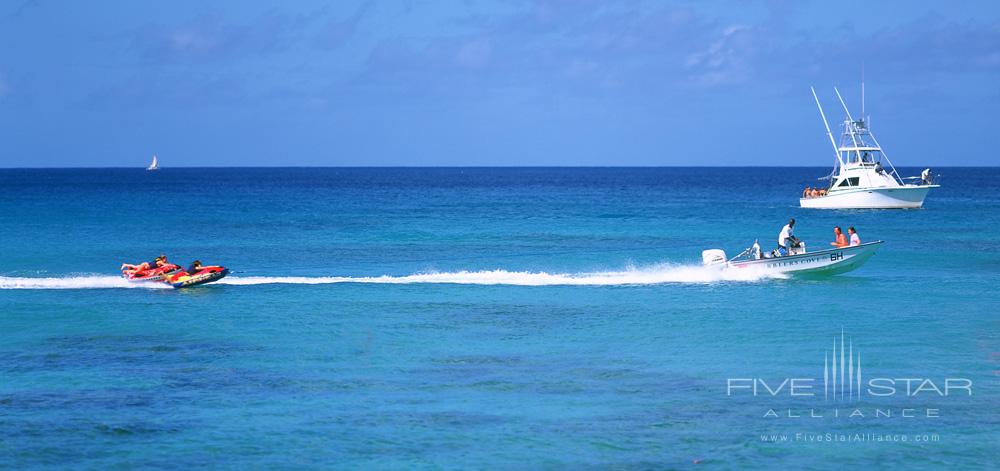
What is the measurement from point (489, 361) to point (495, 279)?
44.5 feet

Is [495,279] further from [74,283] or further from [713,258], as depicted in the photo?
[74,283]

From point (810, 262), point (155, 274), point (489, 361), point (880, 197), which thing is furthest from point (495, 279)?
Result: point (880, 197)

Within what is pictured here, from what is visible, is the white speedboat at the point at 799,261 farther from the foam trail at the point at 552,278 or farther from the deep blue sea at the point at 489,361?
the deep blue sea at the point at 489,361

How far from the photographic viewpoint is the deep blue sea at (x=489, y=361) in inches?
653

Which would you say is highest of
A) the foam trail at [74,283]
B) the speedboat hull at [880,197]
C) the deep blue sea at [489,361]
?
the speedboat hull at [880,197]

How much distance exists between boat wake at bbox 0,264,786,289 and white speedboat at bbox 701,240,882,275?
22 centimetres

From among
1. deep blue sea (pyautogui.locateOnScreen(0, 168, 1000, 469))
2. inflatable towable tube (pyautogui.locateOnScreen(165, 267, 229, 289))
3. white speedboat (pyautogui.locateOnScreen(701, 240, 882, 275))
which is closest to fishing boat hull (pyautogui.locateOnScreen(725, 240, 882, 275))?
white speedboat (pyautogui.locateOnScreen(701, 240, 882, 275))

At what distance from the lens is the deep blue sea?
16.6 metres

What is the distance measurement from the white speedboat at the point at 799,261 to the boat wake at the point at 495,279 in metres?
0.22

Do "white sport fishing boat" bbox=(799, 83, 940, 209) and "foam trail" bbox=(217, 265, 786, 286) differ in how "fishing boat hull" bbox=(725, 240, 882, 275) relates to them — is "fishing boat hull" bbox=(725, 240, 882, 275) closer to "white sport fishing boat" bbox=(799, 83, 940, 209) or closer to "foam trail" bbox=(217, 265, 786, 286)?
"foam trail" bbox=(217, 265, 786, 286)

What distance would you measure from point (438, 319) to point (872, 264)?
2096 centimetres

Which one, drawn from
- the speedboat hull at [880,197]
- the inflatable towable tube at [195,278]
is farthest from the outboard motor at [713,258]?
the speedboat hull at [880,197]

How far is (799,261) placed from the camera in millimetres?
34969

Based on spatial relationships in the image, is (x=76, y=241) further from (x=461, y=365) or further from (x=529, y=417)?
(x=529, y=417)
